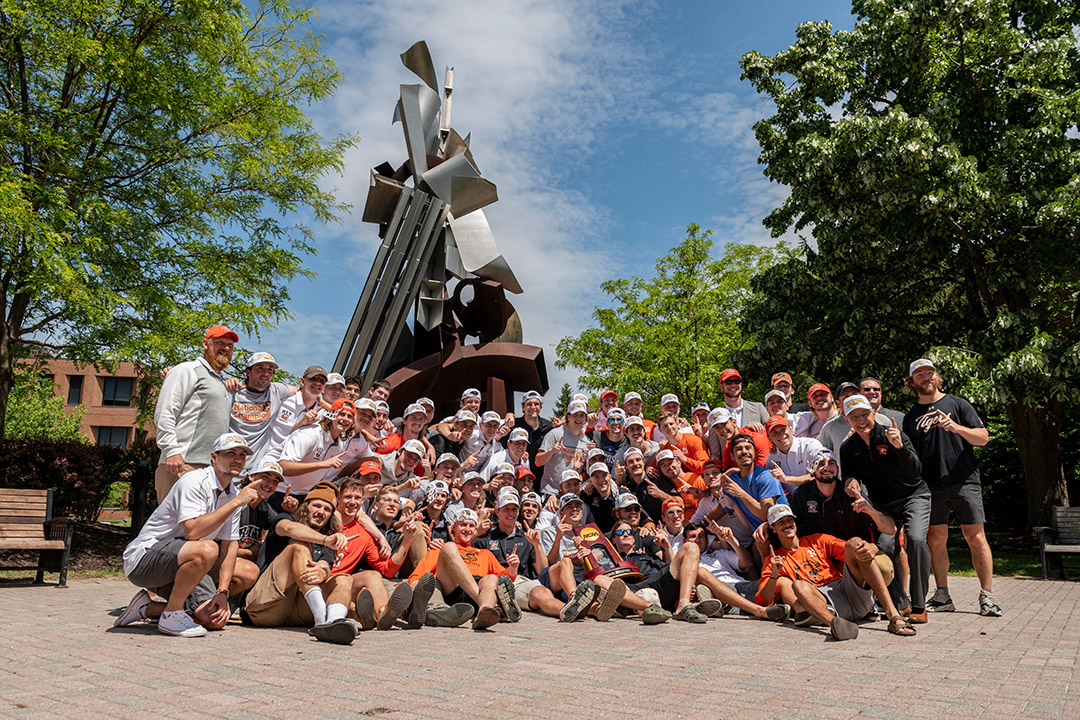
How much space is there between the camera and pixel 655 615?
235 inches

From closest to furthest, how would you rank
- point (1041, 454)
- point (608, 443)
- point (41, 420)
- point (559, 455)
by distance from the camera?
point (559, 455), point (608, 443), point (1041, 454), point (41, 420)

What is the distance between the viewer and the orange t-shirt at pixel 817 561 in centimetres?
600

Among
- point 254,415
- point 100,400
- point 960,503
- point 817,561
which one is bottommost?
point 817,561

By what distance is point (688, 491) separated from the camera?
746 cm

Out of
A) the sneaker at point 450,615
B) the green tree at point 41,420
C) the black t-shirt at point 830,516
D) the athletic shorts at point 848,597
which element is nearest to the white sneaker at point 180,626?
the sneaker at point 450,615

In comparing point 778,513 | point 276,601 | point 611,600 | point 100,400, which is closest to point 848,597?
point 778,513

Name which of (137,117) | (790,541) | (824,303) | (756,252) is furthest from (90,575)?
(756,252)

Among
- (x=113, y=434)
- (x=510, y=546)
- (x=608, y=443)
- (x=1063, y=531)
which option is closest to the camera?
(x=510, y=546)

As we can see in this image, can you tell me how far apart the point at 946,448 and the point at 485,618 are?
4216 mm

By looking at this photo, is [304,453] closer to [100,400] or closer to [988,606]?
[988,606]

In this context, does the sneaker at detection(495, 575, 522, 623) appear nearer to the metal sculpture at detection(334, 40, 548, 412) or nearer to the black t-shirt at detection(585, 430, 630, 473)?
the black t-shirt at detection(585, 430, 630, 473)

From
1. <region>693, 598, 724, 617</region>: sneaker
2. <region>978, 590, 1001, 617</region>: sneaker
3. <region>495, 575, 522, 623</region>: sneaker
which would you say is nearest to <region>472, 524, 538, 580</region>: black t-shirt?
<region>495, 575, 522, 623</region>: sneaker

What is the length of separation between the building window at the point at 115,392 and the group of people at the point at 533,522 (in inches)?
1786

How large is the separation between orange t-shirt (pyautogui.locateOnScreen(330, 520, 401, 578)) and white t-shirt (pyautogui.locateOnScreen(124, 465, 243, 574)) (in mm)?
850
